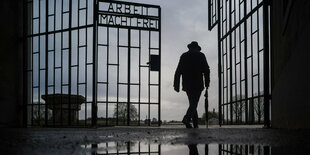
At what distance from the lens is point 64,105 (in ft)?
36.0

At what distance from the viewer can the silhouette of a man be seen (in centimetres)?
788

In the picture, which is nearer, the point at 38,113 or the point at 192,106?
the point at 192,106

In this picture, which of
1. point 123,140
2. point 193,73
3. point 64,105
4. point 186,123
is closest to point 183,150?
point 123,140

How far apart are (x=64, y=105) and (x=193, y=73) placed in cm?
450

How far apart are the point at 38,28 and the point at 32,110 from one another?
242 centimetres

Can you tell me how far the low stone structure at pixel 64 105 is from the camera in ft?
34.3

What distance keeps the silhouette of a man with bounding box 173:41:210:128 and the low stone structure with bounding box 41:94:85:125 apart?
3316 millimetres

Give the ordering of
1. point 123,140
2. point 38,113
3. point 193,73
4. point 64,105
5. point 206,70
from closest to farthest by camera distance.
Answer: point 123,140 → point 193,73 → point 206,70 → point 64,105 → point 38,113
